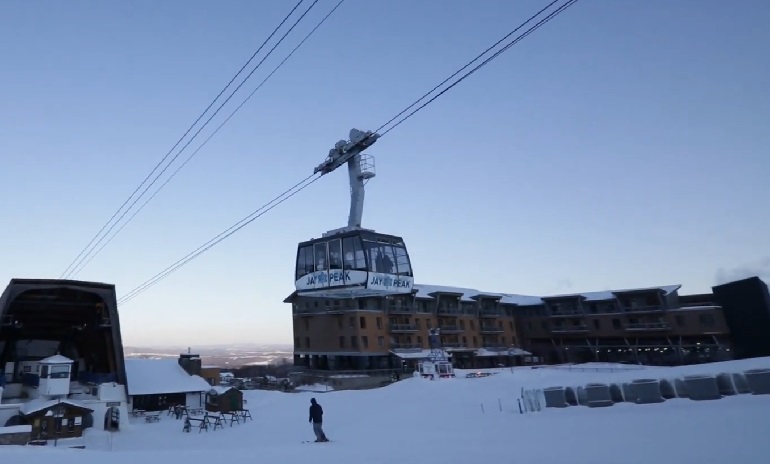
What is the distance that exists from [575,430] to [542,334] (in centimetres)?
6198

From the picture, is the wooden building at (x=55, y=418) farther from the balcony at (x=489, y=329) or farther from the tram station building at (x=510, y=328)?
the balcony at (x=489, y=329)

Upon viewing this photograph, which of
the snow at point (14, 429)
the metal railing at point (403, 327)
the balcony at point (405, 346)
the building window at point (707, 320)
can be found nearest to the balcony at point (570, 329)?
the building window at point (707, 320)

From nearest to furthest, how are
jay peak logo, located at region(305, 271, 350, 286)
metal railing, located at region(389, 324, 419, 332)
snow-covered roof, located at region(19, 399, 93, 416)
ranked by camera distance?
jay peak logo, located at region(305, 271, 350, 286) < snow-covered roof, located at region(19, 399, 93, 416) < metal railing, located at region(389, 324, 419, 332)

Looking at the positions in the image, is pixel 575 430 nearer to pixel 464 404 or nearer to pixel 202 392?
pixel 464 404

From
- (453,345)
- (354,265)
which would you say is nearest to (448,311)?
(453,345)

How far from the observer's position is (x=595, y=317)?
2655 inches

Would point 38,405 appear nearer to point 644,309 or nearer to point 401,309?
point 401,309

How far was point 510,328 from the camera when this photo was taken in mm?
74688

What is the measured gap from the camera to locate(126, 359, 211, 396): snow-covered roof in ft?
129

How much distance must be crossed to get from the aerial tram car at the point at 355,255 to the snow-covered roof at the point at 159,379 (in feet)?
80.9

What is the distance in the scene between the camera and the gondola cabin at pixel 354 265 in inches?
830

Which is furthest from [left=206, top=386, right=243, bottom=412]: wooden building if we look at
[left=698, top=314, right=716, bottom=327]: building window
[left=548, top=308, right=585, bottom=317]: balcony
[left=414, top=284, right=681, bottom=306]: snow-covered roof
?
[left=698, top=314, right=716, bottom=327]: building window

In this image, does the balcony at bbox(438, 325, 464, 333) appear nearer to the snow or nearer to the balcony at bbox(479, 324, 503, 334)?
the balcony at bbox(479, 324, 503, 334)

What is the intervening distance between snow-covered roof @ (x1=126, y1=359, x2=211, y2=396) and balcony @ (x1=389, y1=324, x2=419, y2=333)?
1007 inches
